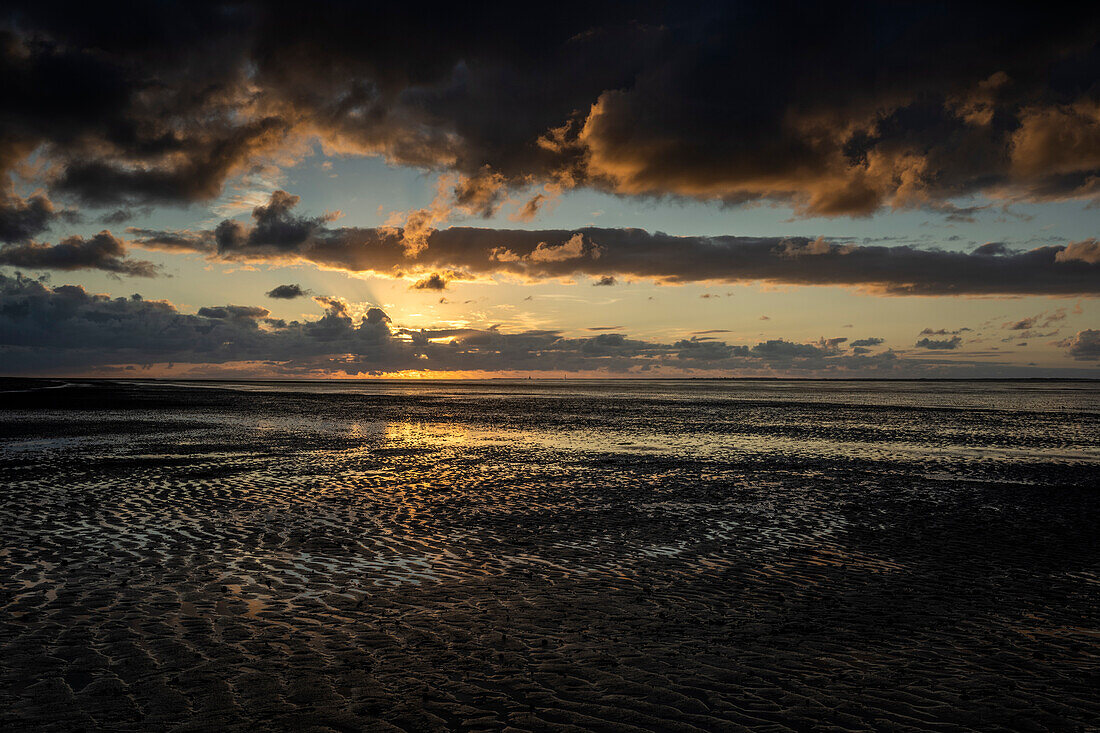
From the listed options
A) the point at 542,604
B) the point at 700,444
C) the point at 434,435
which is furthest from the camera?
the point at 434,435

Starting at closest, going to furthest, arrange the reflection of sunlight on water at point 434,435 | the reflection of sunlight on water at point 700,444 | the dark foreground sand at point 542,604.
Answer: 1. the dark foreground sand at point 542,604
2. the reflection of sunlight on water at point 700,444
3. the reflection of sunlight on water at point 434,435

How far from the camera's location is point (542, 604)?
10.4 m

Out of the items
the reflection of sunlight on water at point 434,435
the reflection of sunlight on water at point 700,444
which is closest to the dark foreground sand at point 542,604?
the reflection of sunlight on water at point 700,444

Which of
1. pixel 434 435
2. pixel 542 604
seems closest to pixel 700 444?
pixel 434 435

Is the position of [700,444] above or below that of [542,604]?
below

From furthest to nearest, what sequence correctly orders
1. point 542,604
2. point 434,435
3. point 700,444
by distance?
point 434,435 → point 700,444 → point 542,604

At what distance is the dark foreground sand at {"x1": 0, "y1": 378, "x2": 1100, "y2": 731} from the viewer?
712 centimetres

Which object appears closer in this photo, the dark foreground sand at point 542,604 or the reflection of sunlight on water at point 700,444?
the dark foreground sand at point 542,604

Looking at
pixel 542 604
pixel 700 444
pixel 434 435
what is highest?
pixel 542 604

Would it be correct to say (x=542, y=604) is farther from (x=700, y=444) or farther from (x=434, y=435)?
(x=434, y=435)

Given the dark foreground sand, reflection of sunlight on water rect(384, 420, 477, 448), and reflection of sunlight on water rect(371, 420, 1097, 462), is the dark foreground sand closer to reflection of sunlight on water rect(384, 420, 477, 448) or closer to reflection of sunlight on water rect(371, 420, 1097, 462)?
reflection of sunlight on water rect(371, 420, 1097, 462)

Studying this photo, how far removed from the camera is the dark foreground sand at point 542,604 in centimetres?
712

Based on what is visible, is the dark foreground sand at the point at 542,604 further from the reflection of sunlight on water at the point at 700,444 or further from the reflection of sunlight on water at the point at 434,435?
the reflection of sunlight on water at the point at 434,435

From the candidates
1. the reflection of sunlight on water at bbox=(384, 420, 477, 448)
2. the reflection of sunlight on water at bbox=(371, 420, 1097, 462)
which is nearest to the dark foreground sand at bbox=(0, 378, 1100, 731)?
the reflection of sunlight on water at bbox=(371, 420, 1097, 462)
